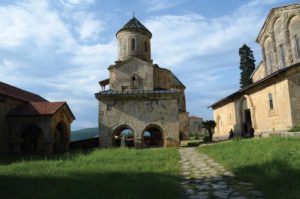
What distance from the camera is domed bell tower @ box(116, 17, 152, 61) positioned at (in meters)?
24.3

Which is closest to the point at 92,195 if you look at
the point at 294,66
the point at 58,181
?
the point at 58,181

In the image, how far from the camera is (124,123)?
20172 mm

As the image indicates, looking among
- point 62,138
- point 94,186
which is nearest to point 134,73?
point 62,138

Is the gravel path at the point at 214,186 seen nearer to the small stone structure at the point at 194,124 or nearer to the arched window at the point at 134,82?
the arched window at the point at 134,82

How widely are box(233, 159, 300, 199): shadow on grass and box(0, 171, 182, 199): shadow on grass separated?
5.74ft

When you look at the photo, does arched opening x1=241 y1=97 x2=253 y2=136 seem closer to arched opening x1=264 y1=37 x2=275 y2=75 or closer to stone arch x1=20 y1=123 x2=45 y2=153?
arched opening x1=264 y1=37 x2=275 y2=75

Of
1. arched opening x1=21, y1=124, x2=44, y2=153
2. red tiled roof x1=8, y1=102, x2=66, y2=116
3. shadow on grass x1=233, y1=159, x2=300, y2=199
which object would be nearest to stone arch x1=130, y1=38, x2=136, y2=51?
red tiled roof x1=8, y1=102, x2=66, y2=116

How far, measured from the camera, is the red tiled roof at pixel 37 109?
18.6 metres

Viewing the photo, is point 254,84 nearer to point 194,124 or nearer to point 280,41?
point 280,41

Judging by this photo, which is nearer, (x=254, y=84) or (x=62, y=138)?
(x=254, y=84)

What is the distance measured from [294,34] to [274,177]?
1982 centimetres

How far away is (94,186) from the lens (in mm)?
6434

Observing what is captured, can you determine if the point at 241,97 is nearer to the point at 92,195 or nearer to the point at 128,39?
the point at 128,39

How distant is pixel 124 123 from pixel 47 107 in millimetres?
5535
